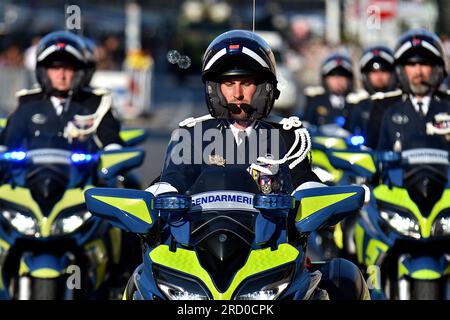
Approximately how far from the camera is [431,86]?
1048 centimetres

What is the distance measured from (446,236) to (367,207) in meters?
0.93

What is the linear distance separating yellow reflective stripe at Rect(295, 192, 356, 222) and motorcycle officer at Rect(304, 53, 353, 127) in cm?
998

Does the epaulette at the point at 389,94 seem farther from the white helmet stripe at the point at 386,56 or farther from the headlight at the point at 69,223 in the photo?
the white helmet stripe at the point at 386,56

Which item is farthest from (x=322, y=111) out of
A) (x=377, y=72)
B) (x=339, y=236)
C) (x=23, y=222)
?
(x=23, y=222)

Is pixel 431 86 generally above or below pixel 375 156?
above

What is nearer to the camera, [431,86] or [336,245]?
[431,86]

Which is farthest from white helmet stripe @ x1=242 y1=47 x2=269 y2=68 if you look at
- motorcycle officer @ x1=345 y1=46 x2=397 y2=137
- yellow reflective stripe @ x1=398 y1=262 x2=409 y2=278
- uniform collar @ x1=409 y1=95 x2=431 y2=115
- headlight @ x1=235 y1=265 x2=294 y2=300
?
motorcycle officer @ x1=345 y1=46 x2=397 y2=137

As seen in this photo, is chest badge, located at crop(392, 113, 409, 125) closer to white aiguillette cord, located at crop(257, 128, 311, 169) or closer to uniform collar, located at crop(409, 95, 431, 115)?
uniform collar, located at crop(409, 95, 431, 115)

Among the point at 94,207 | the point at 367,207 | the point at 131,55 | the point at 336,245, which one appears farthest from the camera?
the point at 131,55

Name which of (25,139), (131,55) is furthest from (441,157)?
(131,55)

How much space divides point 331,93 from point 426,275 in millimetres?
7837

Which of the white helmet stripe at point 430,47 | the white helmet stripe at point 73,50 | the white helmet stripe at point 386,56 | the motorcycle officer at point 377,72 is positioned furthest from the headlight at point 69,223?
the white helmet stripe at point 386,56
